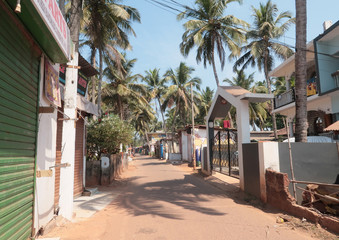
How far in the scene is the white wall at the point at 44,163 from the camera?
13.9 ft

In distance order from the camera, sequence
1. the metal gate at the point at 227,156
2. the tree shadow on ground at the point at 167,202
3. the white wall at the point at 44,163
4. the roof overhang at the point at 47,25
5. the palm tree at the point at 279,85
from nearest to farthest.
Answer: the roof overhang at the point at 47,25 < the white wall at the point at 44,163 < the tree shadow on ground at the point at 167,202 < the metal gate at the point at 227,156 < the palm tree at the point at 279,85

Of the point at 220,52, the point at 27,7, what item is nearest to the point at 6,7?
the point at 27,7

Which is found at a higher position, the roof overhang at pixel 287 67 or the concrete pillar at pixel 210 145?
the roof overhang at pixel 287 67

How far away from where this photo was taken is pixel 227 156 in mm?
11523

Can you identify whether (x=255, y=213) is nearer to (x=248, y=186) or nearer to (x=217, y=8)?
(x=248, y=186)

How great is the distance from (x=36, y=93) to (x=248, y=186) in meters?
6.51

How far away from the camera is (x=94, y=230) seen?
186 inches

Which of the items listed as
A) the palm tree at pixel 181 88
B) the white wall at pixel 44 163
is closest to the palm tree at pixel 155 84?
the palm tree at pixel 181 88

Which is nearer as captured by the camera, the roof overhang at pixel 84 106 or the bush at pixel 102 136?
the roof overhang at pixel 84 106

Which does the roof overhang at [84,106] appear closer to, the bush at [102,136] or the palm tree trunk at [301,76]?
the bush at [102,136]

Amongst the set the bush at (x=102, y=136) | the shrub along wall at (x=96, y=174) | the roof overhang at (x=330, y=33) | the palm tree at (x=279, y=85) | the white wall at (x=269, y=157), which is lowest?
the shrub along wall at (x=96, y=174)

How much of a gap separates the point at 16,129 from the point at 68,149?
194 centimetres

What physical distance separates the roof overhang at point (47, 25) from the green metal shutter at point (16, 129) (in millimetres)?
187

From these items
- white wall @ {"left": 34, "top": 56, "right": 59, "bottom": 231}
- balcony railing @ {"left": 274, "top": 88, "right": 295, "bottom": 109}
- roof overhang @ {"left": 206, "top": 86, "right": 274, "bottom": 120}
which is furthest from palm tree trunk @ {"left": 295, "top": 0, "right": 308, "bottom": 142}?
balcony railing @ {"left": 274, "top": 88, "right": 295, "bottom": 109}
